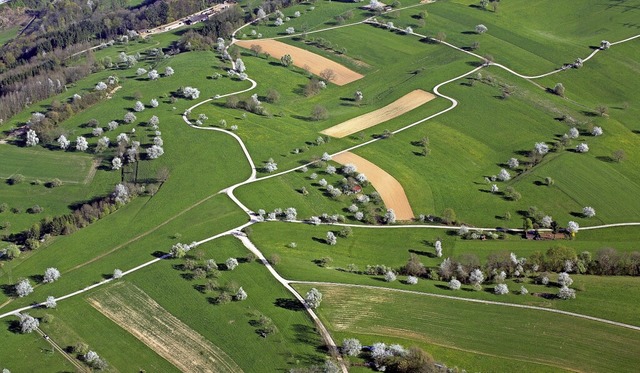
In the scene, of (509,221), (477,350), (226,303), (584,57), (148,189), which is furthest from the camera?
(584,57)

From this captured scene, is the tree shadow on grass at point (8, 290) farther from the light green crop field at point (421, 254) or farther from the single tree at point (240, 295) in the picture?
the light green crop field at point (421, 254)

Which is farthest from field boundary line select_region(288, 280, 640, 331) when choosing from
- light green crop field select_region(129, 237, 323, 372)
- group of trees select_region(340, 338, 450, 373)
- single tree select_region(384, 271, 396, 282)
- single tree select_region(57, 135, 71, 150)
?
single tree select_region(57, 135, 71, 150)

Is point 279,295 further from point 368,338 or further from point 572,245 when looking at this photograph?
point 572,245

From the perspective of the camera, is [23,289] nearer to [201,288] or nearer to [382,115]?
[201,288]

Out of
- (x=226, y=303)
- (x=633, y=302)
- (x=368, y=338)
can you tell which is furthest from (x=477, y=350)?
(x=226, y=303)

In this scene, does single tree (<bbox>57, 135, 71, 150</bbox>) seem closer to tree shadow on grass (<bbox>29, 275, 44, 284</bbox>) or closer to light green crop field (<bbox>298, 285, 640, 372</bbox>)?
tree shadow on grass (<bbox>29, 275, 44, 284</bbox>)

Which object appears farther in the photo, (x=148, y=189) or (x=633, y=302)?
(x=148, y=189)
